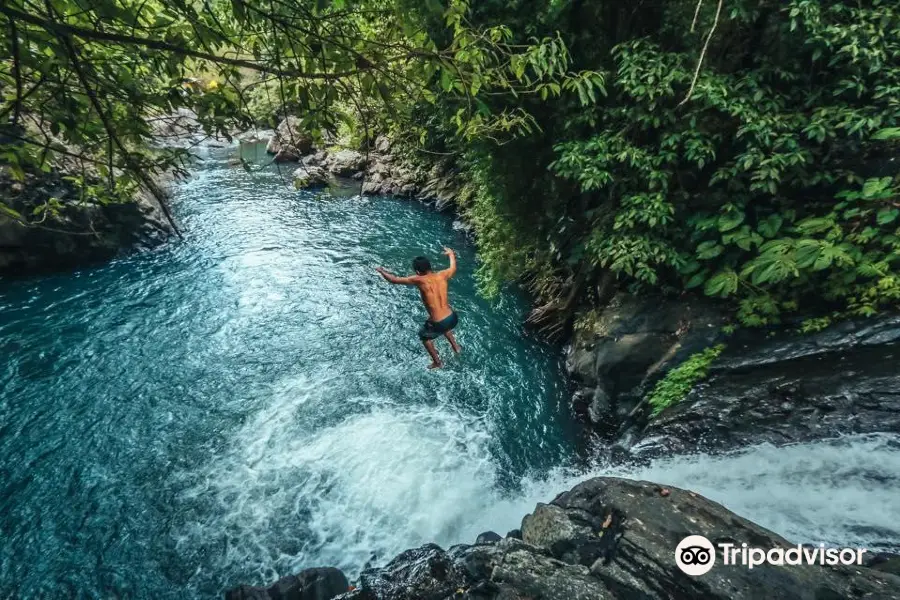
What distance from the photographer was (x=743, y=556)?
3.87 meters

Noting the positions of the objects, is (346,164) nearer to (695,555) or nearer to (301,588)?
(301,588)

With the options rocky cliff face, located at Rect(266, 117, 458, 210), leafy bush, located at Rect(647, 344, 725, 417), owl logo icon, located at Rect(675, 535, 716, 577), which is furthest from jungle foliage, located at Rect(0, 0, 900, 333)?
rocky cliff face, located at Rect(266, 117, 458, 210)

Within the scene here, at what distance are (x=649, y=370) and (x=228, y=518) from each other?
6.56m

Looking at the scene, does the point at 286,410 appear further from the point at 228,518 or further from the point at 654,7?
the point at 654,7

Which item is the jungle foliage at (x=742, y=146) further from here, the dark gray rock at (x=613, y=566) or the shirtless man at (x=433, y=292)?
the dark gray rock at (x=613, y=566)

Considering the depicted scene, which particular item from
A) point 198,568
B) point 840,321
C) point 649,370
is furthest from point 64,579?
point 840,321

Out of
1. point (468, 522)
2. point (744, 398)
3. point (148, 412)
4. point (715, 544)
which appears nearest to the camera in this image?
point (715, 544)

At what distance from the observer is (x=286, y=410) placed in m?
8.00

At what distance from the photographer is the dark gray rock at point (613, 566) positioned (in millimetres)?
3625

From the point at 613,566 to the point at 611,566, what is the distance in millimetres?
18

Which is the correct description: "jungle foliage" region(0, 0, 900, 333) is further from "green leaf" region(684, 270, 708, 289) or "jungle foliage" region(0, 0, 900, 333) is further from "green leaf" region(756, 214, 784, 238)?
"green leaf" region(684, 270, 708, 289)

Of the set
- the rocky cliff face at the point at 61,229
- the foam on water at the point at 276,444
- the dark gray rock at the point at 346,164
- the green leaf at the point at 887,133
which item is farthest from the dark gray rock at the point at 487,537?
the dark gray rock at the point at 346,164

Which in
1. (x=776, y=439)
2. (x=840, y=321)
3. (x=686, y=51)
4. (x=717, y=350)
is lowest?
(x=776, y=439)

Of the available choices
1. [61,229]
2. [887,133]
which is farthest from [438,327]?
[61,229]
